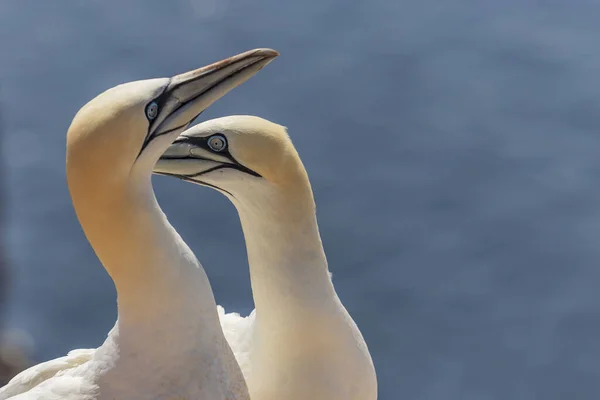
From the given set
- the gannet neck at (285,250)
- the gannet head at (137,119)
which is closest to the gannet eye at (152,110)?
the gannet head at (137,119)

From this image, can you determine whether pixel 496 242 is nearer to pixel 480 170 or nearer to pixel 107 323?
pixel 480 170

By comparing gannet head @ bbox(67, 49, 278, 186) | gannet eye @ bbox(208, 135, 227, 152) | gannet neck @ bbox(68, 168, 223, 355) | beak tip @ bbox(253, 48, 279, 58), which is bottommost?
gannet neck @ bbox(68, 168, 223, 355)

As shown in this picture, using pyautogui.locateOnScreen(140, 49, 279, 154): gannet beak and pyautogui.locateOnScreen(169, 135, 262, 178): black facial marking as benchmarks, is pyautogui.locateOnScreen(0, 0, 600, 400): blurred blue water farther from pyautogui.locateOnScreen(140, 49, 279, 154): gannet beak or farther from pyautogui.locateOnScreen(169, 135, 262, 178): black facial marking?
pyautogui.locateOnScreen(140, 49, 279, 154): gannet beak

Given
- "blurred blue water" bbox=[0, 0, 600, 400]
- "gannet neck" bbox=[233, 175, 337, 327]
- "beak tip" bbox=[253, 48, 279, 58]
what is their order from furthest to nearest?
"blurred blue water" bbox=[0, 0, 600, 400] < "gannet neck" bbox=[233, 175, 337, 327] < "beak tip" bbox=[253, 48, 279, 58]

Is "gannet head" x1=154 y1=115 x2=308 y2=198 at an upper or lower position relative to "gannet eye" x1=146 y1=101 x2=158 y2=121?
lower

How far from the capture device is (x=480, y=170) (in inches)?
346

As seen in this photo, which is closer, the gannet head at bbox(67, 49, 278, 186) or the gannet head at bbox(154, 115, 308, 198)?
the gannet head at bbox(67, 49, 278, 186)

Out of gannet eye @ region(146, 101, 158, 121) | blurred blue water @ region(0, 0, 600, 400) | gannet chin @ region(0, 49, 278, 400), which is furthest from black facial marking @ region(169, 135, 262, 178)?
blurred blue water @ region(0, 0, 600, 400)

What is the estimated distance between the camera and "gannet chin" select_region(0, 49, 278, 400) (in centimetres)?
318

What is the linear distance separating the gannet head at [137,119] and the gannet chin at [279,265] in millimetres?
502

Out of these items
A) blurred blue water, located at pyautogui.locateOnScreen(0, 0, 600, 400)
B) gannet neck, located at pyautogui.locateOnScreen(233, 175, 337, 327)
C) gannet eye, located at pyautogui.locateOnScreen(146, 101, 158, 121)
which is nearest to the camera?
gannet eye, located at pyautogui.locateOnScreen(146, 101, 158, 121)

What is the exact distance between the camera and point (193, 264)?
3.52 m

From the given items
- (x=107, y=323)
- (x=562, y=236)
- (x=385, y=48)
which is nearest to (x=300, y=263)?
(x=107, y=323)

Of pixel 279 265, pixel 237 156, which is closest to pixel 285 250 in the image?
pixel 279 265
